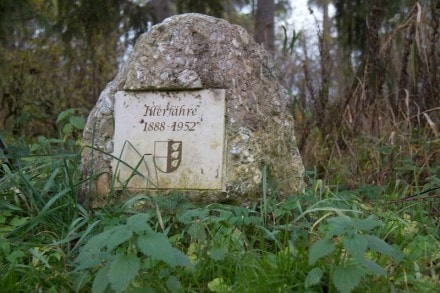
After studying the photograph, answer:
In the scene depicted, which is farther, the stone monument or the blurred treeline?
the blurred treeline

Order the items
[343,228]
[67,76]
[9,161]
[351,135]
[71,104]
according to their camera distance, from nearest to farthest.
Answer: [343,228], [9,161], [351,135], [71,104], [67,76]

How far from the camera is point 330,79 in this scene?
20.1 feet

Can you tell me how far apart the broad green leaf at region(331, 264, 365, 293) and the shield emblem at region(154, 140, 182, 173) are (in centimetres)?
124

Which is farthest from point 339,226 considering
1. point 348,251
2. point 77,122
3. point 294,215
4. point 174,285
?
point 77,122

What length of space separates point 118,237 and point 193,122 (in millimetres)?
1254

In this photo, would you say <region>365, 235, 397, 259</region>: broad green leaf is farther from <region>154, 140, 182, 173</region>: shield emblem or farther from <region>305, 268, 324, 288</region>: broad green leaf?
<region>154, 140, 182, 173</region>: shield emblem

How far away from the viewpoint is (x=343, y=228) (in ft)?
6.35

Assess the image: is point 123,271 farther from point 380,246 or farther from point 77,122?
point 77,122

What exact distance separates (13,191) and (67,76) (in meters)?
5.12

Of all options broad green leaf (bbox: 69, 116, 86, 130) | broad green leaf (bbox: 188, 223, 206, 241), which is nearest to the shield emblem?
broad green leaf (bbox: 69, 116, 86, 130)

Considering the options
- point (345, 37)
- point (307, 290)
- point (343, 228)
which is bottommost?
point (307, 290)

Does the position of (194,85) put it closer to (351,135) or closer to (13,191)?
(13,191)

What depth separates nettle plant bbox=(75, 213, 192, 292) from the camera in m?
1.79

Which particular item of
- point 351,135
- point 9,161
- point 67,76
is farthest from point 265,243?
point 67,76
